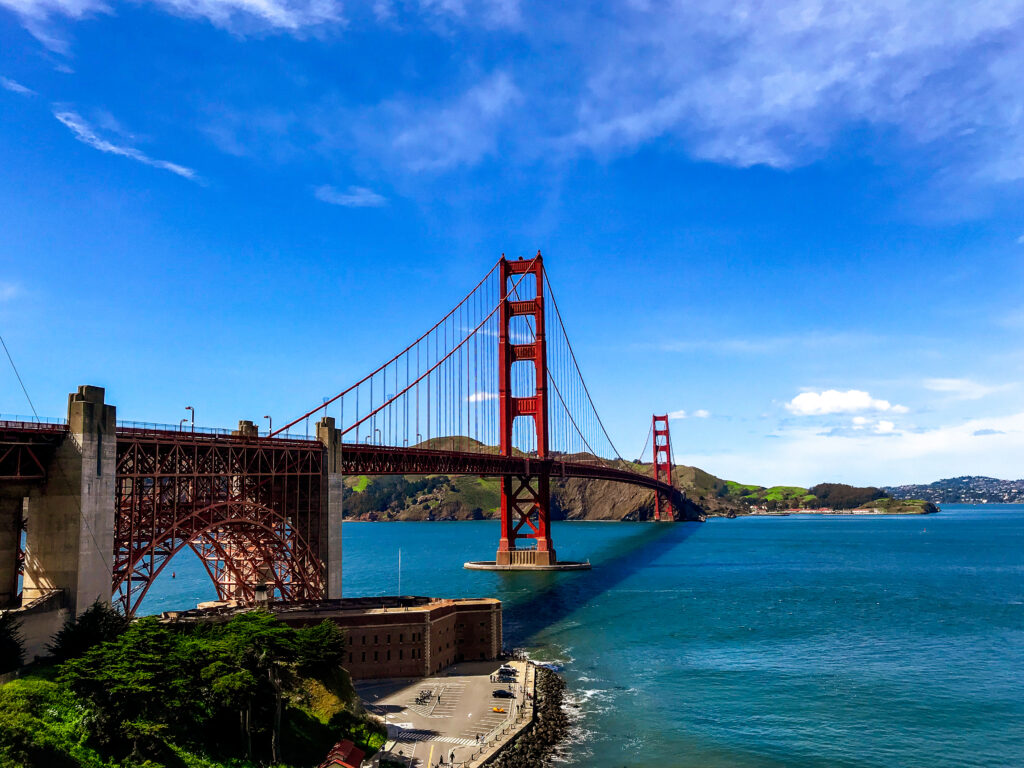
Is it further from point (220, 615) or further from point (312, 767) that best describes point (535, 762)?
point (220, 615)

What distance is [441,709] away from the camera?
4334 cm

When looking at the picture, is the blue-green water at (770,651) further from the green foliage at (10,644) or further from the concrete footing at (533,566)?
the green foliage at (10,644)

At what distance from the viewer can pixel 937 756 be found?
3988 cm

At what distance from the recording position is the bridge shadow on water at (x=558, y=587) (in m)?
71.1

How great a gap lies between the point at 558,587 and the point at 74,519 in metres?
66.6

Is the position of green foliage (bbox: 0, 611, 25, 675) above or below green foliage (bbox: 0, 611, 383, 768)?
above

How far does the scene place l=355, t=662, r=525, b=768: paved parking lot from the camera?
123 ft

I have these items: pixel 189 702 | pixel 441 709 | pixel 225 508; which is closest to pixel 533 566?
pixel 225 508

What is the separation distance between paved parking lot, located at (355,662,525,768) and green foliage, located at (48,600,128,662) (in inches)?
557

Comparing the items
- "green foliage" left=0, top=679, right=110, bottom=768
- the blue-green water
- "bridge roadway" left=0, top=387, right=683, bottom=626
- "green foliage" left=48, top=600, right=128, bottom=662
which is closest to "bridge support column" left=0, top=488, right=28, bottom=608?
"bridge roadway" left=0, top=387, right=683, bottom=626

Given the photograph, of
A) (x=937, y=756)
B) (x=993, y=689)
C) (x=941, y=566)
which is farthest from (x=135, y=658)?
(x=941, y=566)

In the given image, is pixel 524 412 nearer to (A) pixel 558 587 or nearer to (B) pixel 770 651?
(A) pixel 558 587

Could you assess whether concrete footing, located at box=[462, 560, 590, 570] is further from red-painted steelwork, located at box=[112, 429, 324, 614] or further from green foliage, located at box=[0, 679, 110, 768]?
green foliage, located at box=[0, 679, 110, 768]

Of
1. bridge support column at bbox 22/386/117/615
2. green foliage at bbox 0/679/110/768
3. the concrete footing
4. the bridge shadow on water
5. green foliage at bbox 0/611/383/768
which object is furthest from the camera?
the concrete footing
